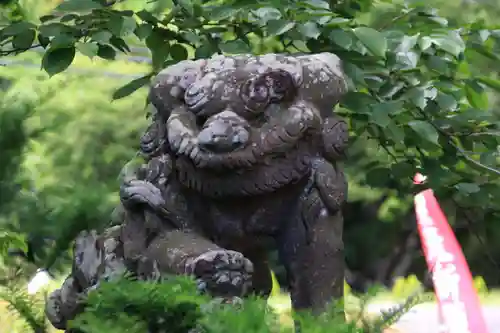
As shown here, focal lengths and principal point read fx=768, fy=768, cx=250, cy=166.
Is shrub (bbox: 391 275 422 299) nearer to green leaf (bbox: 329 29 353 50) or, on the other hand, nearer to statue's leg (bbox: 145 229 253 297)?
statue's leg (bbox: 145 229 253 297)

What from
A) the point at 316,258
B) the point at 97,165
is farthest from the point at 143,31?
the point at 97,165

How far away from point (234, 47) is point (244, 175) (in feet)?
1.46

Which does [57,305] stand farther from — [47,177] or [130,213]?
[47,177]

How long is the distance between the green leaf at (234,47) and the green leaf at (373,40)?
0.74 ft

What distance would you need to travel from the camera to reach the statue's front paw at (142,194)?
1.19 m

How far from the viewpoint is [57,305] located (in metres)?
1.32

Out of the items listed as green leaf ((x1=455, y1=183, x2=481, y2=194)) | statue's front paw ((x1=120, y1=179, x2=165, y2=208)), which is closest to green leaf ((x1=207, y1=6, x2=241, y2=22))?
statue's front paw ((x1=120, y1=179, x2=165, y2=208))

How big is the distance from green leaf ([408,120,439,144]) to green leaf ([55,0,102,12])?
650 millimetres

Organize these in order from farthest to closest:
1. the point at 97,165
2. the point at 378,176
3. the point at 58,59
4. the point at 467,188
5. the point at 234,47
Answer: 1. the point at 97,165
2. the point at 378,176
3. the point at 467,188
4. the point at 234,47
5. the point at 58,59

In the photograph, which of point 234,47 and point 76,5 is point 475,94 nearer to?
point 234,47

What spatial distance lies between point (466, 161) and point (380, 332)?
97 cm

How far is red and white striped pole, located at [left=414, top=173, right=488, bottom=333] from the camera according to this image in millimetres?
1430

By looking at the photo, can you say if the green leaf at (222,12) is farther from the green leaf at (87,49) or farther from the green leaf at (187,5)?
the green leaf at (87,49)

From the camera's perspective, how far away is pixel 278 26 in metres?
1.39
